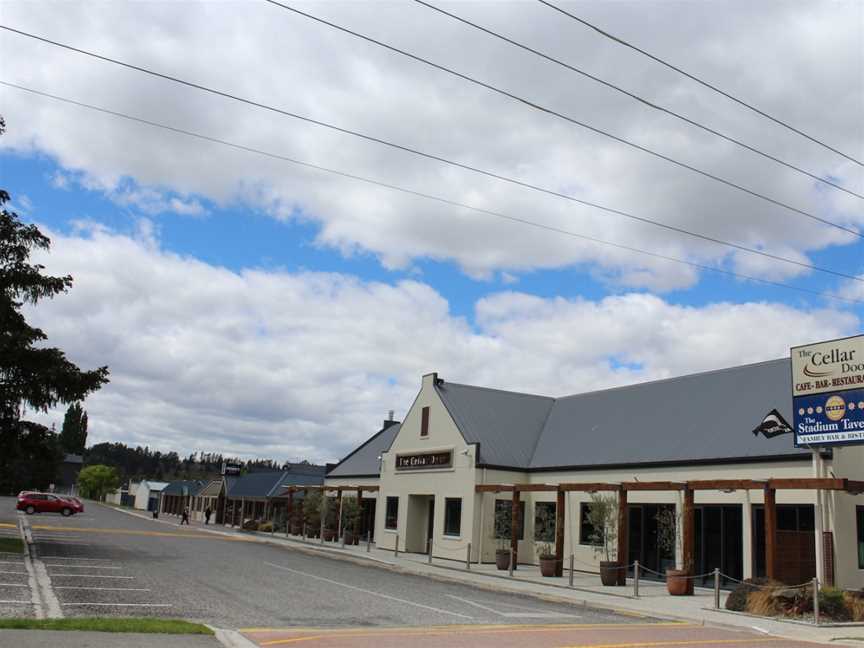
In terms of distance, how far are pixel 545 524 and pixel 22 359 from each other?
65.6 ft

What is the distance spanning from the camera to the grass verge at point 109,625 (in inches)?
434

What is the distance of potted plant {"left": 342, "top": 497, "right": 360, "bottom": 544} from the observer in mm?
43906

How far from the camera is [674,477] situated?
91.2 feet

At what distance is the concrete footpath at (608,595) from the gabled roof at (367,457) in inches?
462

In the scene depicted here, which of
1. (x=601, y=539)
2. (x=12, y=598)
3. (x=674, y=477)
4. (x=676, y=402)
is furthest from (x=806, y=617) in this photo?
(x=12, y=598)

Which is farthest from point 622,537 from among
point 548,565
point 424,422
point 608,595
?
point 424,422

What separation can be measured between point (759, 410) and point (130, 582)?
65.6 ft

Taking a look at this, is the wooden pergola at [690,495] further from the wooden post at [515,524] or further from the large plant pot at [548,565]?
the large plant pot at [548,565]

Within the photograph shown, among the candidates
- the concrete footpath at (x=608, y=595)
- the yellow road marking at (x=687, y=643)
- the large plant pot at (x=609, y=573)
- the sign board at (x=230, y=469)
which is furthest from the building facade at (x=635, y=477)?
the sign board at (x=230, y=469)

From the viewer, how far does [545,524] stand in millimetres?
32312

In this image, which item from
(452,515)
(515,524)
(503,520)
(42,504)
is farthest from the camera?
(42,504)

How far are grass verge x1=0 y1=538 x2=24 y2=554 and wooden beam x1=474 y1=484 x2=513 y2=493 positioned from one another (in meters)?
17.2

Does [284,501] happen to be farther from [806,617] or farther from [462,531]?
[806,617]

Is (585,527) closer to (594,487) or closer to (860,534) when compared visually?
(594,487)
